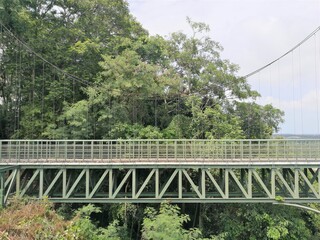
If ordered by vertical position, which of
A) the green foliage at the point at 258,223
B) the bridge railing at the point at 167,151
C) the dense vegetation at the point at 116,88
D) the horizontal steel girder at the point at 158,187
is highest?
the dense vegetation at the point at 116,88

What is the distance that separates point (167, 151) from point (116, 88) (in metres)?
7.61

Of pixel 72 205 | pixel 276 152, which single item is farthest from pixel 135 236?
pixel 276 152

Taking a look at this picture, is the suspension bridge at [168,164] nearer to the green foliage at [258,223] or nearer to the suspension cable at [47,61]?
the green foliage at [258,223]

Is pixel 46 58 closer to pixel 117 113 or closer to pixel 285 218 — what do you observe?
pixel 117 113

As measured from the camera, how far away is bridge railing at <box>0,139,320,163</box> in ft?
51.1

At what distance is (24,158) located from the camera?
53.8ft

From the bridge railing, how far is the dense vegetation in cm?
356

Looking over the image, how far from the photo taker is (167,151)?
16.1 metres

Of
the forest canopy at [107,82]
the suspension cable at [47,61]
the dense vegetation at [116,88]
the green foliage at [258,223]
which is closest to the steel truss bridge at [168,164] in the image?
the green foliage at [258,223]

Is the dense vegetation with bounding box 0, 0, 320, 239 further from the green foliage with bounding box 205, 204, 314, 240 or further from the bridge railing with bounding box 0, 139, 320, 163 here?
the bridge railing with bounding box 0, 139, 320, 163

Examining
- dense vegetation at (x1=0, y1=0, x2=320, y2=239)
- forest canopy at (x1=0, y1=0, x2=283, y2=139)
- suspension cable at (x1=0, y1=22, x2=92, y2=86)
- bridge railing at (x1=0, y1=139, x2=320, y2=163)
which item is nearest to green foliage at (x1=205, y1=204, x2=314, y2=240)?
dense vegetation at (x1=0, y1=0, x2=320, y2=239)

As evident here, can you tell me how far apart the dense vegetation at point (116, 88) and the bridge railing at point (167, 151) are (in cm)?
356

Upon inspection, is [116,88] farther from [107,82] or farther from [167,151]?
[167,151]

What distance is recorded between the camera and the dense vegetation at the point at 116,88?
20.9 meters
